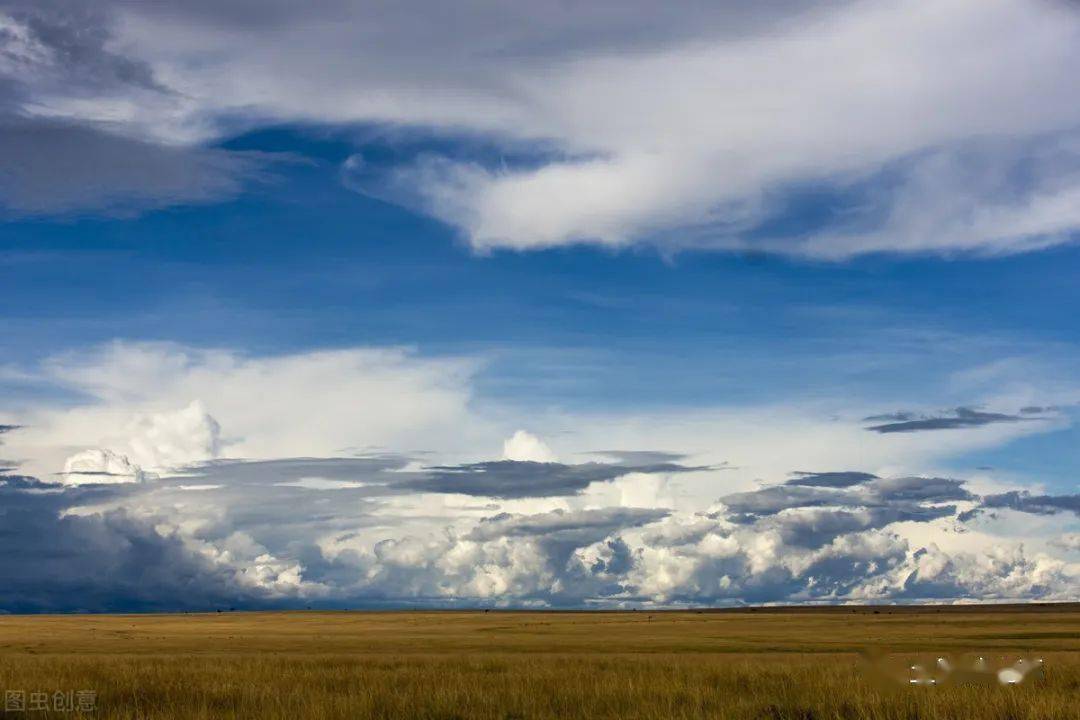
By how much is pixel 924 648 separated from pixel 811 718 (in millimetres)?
51084

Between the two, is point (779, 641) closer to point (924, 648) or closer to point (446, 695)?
point (924, 648)

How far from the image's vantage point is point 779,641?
8225cm

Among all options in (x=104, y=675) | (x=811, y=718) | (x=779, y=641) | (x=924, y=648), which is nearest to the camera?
(x=811, y=718)

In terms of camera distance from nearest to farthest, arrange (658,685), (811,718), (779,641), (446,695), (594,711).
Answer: (811,718), (594,711), (446,695), (658,685), (779,641)

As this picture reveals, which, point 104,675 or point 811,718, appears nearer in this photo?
point 811,718

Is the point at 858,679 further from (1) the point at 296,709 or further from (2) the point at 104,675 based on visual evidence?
(2) the point at 104,675

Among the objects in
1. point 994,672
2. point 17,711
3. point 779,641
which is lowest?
point 779,641

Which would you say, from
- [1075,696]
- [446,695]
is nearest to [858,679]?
[1075,696]

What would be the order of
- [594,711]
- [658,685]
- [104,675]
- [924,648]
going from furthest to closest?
[924,648]
[104,675]
[658,685]
[594,711]

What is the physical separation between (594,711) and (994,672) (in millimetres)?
13975

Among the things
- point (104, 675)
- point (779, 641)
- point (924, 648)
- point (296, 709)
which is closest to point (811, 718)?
point (296, 709)

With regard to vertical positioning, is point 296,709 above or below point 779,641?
above

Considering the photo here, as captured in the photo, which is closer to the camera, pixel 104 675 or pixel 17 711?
pixel 17 711

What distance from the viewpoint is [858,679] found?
25.1 meters
